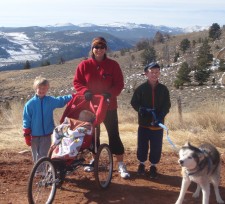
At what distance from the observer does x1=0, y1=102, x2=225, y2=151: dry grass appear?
889 cm

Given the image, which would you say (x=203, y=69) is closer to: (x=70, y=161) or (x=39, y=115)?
(x=39, y=115)

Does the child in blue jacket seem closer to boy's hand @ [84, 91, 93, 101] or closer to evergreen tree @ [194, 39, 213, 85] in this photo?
boy's hand @ [84, 91, 93, 101]

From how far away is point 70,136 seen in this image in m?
5.37

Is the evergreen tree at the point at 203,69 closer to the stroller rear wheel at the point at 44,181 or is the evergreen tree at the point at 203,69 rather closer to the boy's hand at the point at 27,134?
the boy's hand at the point at 27,134

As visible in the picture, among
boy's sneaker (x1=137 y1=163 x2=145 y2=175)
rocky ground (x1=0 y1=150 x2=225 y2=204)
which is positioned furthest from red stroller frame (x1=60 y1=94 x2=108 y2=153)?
boy's sneaker (x1=137 y1=163 x2=145 y2=175)

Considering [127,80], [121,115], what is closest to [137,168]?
[121,115]

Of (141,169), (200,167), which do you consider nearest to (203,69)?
(141,169)

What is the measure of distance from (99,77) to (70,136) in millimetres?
1140

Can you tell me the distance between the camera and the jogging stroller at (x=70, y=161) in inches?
203

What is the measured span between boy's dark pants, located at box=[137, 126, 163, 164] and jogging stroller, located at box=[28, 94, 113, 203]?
622 mm

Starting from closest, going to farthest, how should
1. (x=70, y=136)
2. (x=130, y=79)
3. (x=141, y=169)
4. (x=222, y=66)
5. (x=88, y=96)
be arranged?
(x=70, y=136) → (x=88, y=96) → (x=141, y=169) → (x=222, y=66) → (x=130, y=79)

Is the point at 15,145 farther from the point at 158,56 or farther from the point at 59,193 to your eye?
the point at 158,56

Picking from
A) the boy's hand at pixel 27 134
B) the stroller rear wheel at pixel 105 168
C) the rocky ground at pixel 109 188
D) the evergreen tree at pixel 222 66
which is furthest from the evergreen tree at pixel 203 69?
the boy's hand at pixel 27 134

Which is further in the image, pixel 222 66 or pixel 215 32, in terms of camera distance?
pixel 215 32
